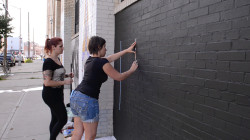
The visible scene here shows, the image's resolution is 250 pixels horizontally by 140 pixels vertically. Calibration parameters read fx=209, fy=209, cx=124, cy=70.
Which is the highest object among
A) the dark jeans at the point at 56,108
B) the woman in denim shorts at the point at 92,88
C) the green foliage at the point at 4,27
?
the green foliage at the point at 4,27

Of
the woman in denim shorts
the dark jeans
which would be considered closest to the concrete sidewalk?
the dark jeans

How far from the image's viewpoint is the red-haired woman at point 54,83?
131 inches

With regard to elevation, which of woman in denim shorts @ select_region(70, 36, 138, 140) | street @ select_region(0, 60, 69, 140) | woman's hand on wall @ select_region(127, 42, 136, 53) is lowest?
street @ select_region(0, 60, 69, 140)

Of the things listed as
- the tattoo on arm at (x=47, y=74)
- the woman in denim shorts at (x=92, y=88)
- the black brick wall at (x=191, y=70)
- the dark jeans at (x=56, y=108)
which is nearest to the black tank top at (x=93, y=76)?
the woman in denim shorts at (x=92, y=88)

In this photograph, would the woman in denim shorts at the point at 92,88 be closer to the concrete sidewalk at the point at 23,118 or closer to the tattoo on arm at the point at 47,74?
the tattoo on arm at the point at 47,74

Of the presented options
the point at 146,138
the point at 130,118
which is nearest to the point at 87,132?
the point at 146,138

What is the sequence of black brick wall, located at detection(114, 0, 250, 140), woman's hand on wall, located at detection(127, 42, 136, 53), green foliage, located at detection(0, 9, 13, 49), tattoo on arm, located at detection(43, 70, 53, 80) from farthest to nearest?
green foliage, located at detection(0, 9, 13, 49)
tattoo on arm, located at detection(43, 70, 53, 80)
woman's hand on wall, located at detection(127, 42, 136, 53)
black brick wall, located at detection(114, 0, 250, 140)

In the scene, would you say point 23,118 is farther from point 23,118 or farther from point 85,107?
point 85,107

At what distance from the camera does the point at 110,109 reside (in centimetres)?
437

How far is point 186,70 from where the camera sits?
212 centimetres

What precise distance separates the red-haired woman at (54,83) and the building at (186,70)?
111cm

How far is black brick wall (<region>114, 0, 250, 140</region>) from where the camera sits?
1567 mm

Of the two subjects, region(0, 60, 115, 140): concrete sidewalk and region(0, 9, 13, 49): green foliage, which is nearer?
region(0, 60, 115, 140): concrete sidewalk

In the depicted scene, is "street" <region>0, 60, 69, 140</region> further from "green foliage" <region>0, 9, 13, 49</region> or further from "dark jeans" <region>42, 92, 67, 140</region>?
"green foliage" <region>0, 9, 13, 49</region>
